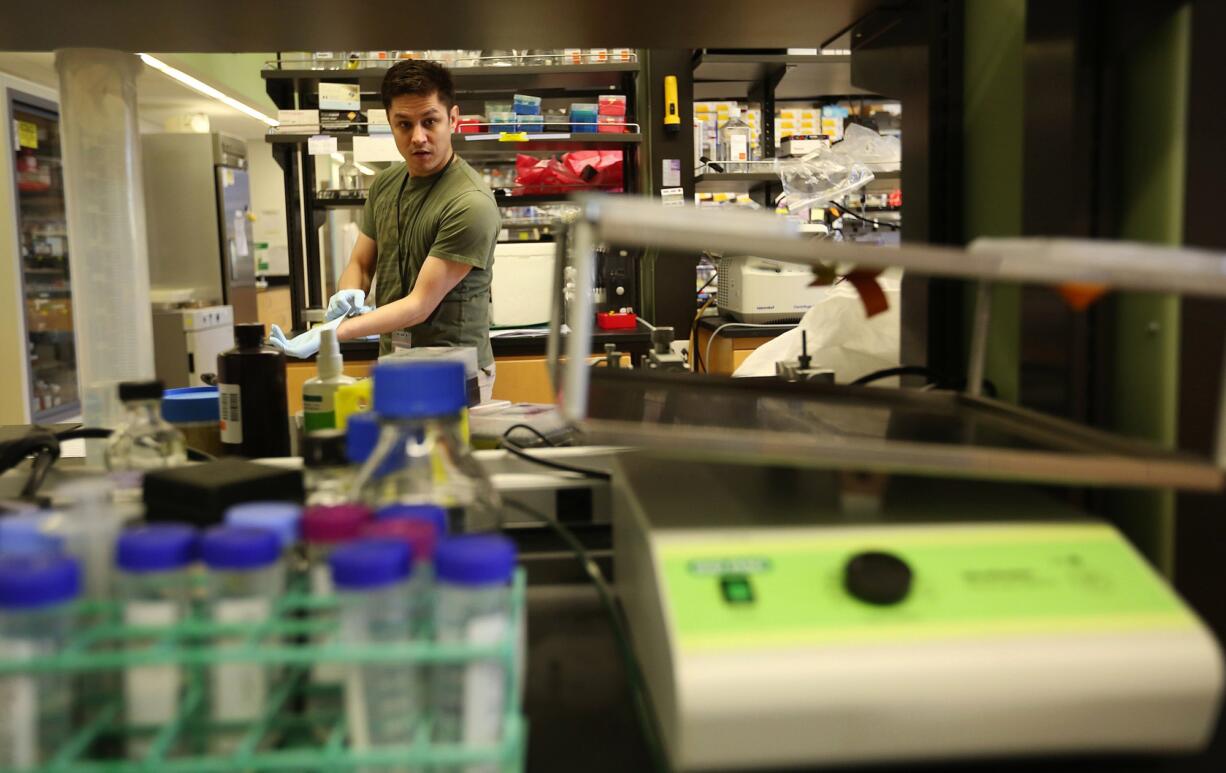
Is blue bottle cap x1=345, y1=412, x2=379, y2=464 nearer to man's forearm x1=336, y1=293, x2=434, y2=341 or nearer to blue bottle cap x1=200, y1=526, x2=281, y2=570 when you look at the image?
blue bottle cap x1=200, y1=526, x2=281, y2=570

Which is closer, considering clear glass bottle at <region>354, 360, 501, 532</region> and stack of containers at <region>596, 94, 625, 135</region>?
clear glass bottle at <region>354, 360, 501, 532</region>

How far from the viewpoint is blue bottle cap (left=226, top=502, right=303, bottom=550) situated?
55 cm

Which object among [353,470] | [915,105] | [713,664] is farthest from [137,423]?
[915,105]

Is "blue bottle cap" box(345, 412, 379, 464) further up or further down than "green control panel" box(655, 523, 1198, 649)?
further up

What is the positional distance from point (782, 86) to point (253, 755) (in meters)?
4.59

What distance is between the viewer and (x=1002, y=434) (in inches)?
28.3

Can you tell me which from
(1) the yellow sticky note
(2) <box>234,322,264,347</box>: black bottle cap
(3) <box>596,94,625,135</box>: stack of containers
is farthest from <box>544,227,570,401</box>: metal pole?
(1) the yellow sticky note

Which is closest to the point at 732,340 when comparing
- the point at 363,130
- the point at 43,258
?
the point at 363,130

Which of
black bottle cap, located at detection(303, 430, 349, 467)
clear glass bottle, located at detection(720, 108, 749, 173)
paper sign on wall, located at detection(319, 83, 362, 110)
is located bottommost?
black bottle cap, located at detection(303, 430, 349, 467)

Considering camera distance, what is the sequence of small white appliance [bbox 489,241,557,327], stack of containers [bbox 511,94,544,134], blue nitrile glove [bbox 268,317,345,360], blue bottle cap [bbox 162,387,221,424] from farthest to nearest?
1. stack of containers [bbox 511,94,544,134]
2. small white appliance [bbox 489,241,557,327]
3. blue nitrile glove [bbox 268,317,345,360]
4. blue bottle cap [bbox 162,387,221,424]

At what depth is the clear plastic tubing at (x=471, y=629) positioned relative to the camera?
1.63 ft

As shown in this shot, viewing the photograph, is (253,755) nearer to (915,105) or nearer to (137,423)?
(137,423)

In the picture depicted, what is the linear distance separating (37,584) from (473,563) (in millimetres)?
217

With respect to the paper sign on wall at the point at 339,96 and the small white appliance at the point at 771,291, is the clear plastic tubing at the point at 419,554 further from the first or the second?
the paper sign on wall at the point at 339,96
